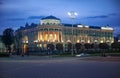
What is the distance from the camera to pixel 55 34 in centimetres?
10756

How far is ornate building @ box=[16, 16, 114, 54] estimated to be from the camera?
346 feet

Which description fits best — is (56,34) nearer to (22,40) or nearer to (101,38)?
(22,40)

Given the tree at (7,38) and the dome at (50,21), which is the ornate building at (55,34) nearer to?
the dome at (50,21)

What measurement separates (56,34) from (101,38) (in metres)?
24.2

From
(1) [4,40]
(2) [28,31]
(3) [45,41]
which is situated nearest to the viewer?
(1) [4,40]

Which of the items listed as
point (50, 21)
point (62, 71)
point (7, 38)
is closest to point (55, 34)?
point (50, 21)

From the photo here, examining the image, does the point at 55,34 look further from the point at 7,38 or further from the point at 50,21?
the point at 7,38

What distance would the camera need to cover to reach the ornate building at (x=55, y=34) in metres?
105

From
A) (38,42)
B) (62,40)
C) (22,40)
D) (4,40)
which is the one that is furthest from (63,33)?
(4,40)

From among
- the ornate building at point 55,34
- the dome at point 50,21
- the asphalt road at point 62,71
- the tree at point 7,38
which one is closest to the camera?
the asphalt road at point 62,71

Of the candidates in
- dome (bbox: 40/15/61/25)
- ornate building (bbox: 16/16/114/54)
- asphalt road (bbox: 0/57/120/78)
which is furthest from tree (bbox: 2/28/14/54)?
asphalt road (bbox: 0/57/120/78)

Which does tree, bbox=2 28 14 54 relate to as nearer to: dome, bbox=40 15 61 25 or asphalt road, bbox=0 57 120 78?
dome, bbox=40 15 61 25

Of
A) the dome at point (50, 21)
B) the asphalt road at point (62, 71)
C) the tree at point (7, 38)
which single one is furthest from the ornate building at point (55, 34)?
the asphalt road at point (62, 71)

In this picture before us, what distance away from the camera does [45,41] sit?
104 meters
